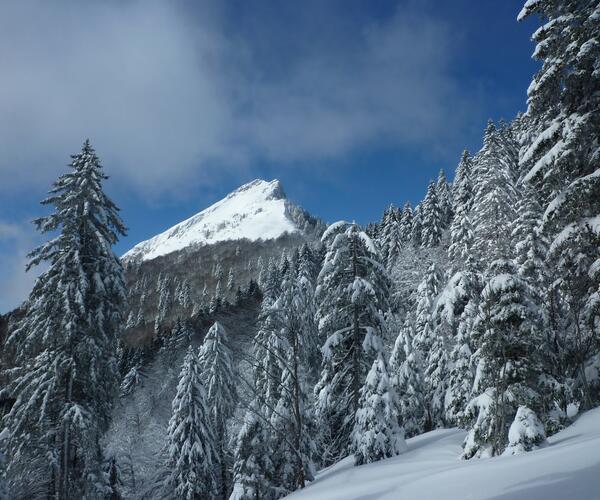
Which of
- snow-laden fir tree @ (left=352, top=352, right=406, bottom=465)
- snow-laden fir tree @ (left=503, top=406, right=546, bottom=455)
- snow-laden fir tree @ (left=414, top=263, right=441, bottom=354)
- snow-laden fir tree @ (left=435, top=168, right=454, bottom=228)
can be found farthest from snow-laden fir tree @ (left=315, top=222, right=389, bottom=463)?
snow-laden fir tree @ (left=435, top=168, right=454, bottom=228)

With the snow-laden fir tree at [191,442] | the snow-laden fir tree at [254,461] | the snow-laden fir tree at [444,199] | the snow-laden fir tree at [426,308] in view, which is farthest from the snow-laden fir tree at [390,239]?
the snow-laden fir tree at [254,461]

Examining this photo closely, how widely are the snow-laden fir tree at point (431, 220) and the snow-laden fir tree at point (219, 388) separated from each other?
42.5 meters

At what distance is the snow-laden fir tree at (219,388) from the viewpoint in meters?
31.5

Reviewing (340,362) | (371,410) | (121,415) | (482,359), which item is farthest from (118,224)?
(121,415)

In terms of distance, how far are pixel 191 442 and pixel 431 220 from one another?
5057cm

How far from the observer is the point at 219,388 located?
1261 inches

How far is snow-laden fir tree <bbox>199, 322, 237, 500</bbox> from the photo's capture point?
31.5m

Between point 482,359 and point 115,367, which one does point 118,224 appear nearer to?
point 115,367

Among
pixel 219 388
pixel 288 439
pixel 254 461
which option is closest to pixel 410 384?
pixel 288 439

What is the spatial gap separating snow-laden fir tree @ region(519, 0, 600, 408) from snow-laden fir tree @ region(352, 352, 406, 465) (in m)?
6.91

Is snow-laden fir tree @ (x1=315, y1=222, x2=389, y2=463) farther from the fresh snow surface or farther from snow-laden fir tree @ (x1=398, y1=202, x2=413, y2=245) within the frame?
snow-laden fir tree @ (x1=398, y1=202, x2=413, y2=245)

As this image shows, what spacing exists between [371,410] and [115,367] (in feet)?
32.2

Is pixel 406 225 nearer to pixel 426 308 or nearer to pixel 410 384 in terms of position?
pixel 426 308

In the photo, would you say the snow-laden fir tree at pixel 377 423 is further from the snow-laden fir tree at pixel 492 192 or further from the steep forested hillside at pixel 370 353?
the snow-laden fir tree at pixel 492 192
